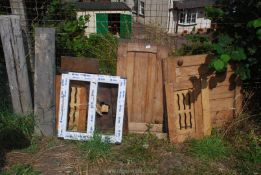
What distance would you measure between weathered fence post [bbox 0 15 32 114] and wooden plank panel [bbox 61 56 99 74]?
0.58m

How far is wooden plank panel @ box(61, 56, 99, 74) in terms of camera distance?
4977 mm

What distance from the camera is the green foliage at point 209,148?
461cm

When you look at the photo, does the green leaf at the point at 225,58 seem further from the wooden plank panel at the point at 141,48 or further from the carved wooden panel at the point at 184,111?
the wooden plank panel at the point at 141,48

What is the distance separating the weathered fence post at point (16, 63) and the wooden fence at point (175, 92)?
4.21ft

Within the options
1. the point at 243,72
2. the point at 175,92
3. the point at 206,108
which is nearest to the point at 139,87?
the point at 175,92

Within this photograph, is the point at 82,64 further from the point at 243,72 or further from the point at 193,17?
the point at 193,17

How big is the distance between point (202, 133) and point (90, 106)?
153 centimetres

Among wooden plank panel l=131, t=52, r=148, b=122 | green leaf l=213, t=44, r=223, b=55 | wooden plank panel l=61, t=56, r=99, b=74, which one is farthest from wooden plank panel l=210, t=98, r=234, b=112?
wooden plank panel l=61, t=56, r=99, b=74

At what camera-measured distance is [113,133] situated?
4.92 metres

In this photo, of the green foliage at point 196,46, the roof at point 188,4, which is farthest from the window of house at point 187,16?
the green foliage at point 196,46

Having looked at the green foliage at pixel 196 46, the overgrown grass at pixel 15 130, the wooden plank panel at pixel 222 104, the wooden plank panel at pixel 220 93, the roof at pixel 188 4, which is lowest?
the overgrown grass at pixel 15 130

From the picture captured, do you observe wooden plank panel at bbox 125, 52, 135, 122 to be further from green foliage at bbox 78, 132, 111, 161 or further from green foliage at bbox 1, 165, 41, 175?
green foliage at bbox 1, 165, 41, 175

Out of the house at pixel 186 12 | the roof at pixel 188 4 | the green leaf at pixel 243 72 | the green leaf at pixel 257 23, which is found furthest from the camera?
the roof at pixel 188 4

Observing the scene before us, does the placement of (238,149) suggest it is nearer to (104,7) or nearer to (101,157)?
(101,157)
